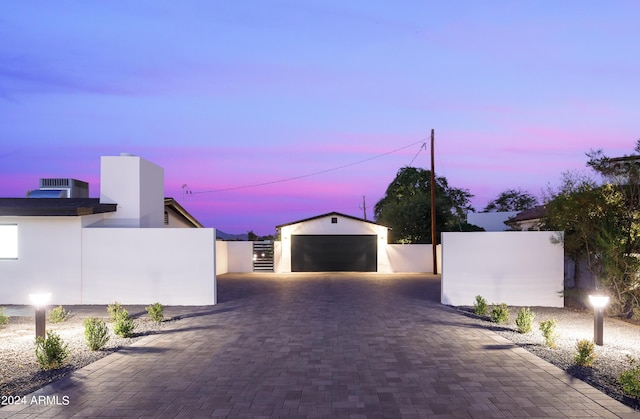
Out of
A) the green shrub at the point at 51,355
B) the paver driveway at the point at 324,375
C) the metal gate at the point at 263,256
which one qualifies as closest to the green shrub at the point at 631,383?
the paver driveway at the point at 324,375

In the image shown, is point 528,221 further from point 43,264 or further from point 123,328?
point 43,264

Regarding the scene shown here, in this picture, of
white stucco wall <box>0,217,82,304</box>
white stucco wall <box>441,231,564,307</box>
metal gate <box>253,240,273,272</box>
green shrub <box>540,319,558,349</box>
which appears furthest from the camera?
metal gate <box>253,240,273,272</box>

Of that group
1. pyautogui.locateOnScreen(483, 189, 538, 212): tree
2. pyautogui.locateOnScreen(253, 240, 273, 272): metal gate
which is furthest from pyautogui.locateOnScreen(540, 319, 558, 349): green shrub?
pyautogui.locateOnScreen(483, 189, 538, 212): tree

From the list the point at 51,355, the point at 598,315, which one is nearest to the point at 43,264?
the point at 51,355

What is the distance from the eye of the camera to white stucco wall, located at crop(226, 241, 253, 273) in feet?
72.1

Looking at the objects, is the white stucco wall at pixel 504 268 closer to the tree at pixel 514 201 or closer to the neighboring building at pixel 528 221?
the neighboring building at pixel 528 221

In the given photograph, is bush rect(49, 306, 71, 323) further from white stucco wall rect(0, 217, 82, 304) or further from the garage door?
the garage door

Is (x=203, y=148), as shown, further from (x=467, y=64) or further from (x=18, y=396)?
(x=18, y=396)

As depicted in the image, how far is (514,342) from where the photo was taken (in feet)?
25.2

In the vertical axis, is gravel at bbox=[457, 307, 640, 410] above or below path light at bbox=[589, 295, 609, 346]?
below

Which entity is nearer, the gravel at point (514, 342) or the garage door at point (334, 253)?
the gravel at point (514, 342)

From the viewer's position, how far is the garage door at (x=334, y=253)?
2148 cm

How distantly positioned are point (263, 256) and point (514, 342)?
1581 centimetres

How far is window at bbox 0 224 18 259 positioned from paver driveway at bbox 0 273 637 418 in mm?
6067
